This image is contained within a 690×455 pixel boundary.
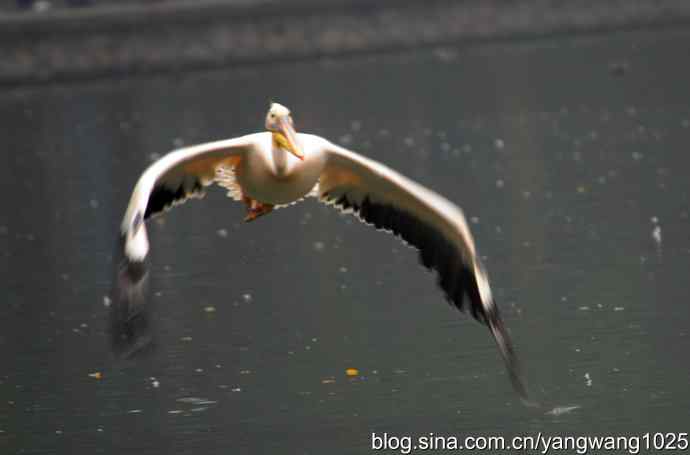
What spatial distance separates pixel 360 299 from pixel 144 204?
5.32 metres

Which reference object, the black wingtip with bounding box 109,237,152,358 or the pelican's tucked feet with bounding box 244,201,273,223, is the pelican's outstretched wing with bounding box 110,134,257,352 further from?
the pelican's tucked feet with bounding box 244,201,273,223

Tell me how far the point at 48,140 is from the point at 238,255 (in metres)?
12.4

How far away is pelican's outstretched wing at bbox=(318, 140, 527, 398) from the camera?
31.1 feet

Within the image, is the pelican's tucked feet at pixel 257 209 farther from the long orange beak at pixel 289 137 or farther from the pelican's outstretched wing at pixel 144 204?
the long orange beak at pixel 289 137

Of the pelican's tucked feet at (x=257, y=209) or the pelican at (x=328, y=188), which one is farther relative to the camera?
the pelican's tucked feet at (x=257, y=209)

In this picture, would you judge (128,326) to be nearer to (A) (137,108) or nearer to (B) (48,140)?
(B) (48,140)

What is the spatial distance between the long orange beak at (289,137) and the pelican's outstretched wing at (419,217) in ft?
1.01

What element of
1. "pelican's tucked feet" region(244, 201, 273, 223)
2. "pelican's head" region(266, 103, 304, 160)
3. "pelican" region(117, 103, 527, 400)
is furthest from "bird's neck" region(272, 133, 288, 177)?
"pelican's tucked feet" region(244, 201, 273, 223)

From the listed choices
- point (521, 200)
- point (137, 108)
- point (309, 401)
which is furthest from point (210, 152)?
point (137, 108)

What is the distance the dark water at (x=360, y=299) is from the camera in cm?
1055

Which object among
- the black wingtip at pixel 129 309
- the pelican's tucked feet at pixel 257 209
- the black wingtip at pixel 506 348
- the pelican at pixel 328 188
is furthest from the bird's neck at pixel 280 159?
the black wingtip at pixel 129 309

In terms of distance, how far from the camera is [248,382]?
37.7ft

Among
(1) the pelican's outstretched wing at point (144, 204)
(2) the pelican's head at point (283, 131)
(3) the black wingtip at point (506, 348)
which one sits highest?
(2) the pelican's head at point (283, 131)

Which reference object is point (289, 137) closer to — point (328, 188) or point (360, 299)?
point (328, 188)
